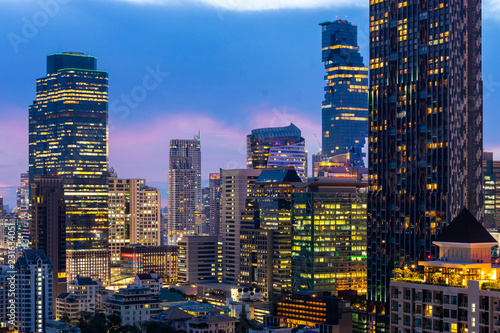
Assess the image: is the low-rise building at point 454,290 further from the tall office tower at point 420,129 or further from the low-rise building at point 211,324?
the low-rise building at point 211,324

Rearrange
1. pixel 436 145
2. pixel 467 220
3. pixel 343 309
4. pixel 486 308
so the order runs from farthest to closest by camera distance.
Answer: pixel 343 309
pixel 436 145
pixel 467 220
pixel 486 308

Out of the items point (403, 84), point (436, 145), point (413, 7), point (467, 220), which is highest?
point (413, 7)

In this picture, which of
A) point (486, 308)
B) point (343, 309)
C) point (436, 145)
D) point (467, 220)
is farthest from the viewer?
point (343, 309)

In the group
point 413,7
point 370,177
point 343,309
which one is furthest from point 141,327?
point 413,7

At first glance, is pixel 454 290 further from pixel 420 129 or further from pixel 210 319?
pixel 210 319

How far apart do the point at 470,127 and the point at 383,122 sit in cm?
1726

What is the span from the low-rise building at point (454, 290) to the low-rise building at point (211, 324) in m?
99.1

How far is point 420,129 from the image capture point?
17588cm

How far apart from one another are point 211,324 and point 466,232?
104 meters

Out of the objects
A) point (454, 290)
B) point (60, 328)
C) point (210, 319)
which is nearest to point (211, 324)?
point (210, 319)

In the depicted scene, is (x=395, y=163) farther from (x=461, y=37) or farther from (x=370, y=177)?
(x=461, y=37)

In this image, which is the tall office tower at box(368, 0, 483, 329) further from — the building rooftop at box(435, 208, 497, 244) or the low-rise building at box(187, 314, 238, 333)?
the building rooftop at box(435, 208, 497, 244)

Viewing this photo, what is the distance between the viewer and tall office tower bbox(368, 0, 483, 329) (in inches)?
6757

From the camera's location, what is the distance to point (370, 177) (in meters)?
185
